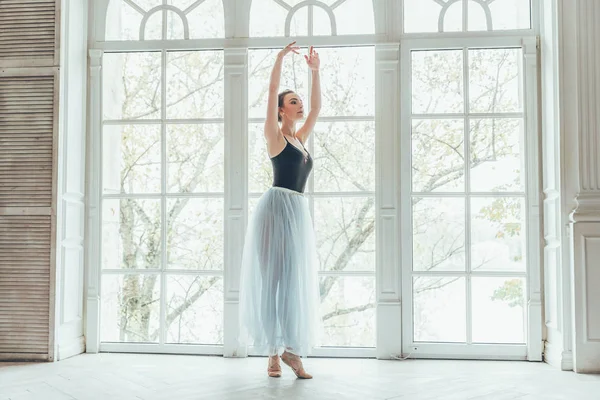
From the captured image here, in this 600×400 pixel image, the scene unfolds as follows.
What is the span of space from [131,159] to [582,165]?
275 centimetres

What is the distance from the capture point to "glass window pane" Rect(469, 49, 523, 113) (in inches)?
153

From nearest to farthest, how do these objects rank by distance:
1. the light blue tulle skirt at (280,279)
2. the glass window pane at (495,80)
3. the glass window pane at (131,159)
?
1. the light blue tulle skirt at (280,279)
2. the glass window pane at (495,80)
3. the glass window pane at (131,159)

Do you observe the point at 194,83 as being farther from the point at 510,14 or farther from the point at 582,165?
the point at 582,165

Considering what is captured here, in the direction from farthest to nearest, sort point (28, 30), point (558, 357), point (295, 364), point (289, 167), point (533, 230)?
point (28, 30) < point (533, 230) < point (558, 357) < point (289, 167) < point (295, 364)

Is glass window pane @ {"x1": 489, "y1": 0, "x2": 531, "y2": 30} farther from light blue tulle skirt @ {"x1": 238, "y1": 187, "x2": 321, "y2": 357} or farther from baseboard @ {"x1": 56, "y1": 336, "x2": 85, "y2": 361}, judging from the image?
baseboard @ {"x1": 56, "y1": 336, "x2": 85, "y2": 361}

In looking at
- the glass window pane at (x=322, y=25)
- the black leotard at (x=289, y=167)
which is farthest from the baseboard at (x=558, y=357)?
the glass window pane at (x=322, y=25)

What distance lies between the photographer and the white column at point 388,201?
382cm

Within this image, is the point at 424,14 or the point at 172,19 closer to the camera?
the point at 424,14

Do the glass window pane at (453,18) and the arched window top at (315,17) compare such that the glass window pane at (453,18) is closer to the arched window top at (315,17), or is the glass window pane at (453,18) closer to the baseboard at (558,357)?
the arched window top at (315,17)

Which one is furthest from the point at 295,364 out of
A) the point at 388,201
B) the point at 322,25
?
the point at 322,25

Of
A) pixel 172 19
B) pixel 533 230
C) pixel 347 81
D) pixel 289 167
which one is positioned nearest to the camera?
pixel 289 167

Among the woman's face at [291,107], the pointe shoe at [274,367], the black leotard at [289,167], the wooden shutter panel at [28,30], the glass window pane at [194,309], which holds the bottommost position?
the pointe shoe at [274,367]

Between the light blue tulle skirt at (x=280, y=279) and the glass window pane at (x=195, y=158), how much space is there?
73cm

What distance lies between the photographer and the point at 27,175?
151 inches
